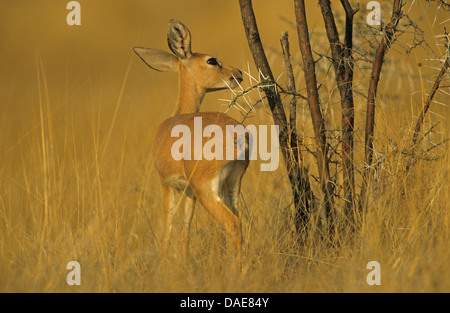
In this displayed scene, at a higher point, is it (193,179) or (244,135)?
(244,135)

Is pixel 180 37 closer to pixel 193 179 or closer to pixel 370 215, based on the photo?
pixel 193 179

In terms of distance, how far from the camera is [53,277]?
148 inches

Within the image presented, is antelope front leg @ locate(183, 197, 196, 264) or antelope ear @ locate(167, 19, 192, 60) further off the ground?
antelope ear @ locate(167, 19, 192, 60)

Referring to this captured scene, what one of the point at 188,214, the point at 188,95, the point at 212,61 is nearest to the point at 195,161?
the point at 188,214

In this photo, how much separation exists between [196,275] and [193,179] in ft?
2.56

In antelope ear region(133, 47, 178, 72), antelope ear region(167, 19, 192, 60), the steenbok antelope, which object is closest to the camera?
the steenbok antelope

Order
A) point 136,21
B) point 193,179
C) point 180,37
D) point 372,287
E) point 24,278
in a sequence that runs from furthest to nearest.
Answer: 1. point 136,21
2. point 180,37
3. point 193,179
4. point 24,278
5. point 372,287

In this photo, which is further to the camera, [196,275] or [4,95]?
[4,95]

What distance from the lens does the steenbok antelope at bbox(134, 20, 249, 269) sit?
4.47 metres

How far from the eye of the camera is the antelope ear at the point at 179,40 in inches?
228

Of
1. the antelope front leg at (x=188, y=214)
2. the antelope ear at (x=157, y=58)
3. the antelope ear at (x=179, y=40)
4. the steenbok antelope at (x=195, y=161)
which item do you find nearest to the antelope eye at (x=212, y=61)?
the steenbok antelope at (x=195, y=161)

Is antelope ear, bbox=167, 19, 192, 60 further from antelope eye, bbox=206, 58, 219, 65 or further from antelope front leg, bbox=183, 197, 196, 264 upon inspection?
antelope front leg, bbox=183, 197, 196, 264

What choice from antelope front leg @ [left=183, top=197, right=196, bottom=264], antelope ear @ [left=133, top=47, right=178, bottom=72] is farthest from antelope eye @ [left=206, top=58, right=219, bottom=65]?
antelope front leg @ [left=183, top=197, right=196, bottom=264]
